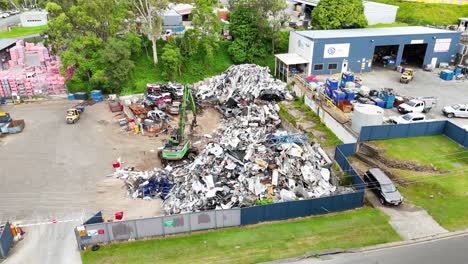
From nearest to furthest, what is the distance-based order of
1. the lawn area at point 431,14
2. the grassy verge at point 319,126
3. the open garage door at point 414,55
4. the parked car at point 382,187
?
the parked car at point 382,187
the grassy verge at point 319,126
the open garage door at point 414,55
the lawn area at point 431,14

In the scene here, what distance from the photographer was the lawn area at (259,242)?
22.8 metres

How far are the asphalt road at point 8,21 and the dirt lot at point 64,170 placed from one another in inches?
2049

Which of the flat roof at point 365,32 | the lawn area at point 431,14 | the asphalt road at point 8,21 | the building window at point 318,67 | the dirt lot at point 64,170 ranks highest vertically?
the lawn area at point 431,14

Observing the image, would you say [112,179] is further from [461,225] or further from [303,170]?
[461,225]

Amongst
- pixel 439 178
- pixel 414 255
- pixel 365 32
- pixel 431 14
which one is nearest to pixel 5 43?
pixel 365 32

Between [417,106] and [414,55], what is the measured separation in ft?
80.6

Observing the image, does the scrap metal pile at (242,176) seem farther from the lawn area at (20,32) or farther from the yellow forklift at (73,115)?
the lawn area at (20,32)

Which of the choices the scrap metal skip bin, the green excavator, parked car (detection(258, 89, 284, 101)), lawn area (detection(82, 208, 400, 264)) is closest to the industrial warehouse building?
parked car (detection(258, 89, 284, 101))

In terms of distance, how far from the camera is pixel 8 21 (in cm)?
9262

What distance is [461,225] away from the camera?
25156mm

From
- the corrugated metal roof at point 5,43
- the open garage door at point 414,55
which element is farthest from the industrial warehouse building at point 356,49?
the corrugated metal roof at point 5,43

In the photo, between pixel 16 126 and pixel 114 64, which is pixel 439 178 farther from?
pixel 16 126

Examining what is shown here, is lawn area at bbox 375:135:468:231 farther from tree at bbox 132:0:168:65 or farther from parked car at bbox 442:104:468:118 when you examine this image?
tree at bbox 132:0:168:65

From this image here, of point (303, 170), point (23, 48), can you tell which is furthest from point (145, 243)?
point (23, 48)
